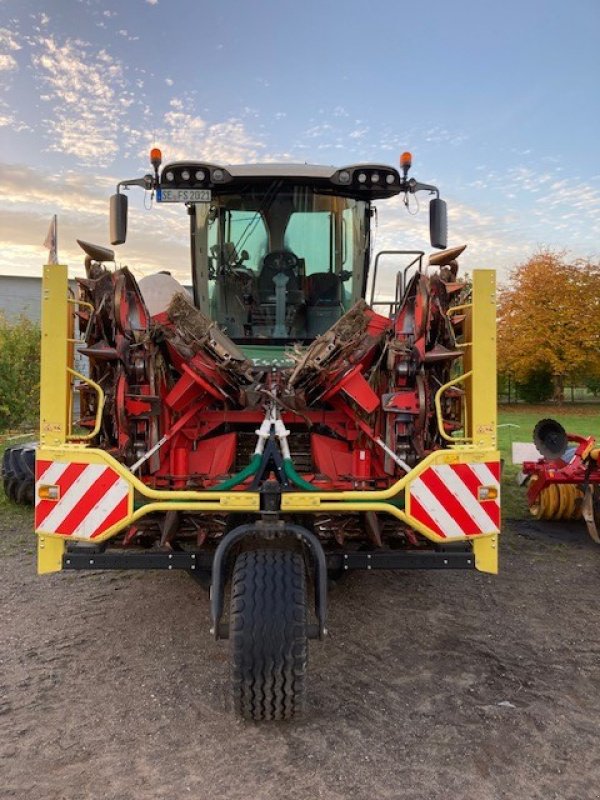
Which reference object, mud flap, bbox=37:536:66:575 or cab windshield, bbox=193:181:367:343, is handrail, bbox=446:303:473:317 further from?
mud flap, bbox=37:536:66:575

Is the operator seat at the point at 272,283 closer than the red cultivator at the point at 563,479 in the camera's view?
Yes

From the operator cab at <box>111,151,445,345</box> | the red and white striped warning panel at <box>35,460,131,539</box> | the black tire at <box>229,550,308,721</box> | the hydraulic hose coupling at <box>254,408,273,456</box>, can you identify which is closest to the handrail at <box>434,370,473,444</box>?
the hydraulic hose coupling at <box>254,408,273,456</box>

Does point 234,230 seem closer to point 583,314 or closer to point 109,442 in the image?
point 109,442

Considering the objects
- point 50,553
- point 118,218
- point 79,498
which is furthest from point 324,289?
point 50,553

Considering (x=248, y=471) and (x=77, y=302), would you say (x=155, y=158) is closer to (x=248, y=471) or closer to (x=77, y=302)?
(x=77, y=302)

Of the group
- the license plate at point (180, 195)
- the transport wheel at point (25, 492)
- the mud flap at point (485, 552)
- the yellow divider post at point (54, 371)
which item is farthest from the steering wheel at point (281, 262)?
the transport wheel at point (25, 492)

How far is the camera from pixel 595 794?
2.57 metres

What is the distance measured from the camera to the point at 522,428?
20.0 m

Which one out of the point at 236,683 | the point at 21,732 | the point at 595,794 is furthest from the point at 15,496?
the point at 595,794

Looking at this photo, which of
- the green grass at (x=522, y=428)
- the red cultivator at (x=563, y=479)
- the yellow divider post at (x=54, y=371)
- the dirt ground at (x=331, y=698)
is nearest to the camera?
the dirt ground at (x=331, y=698)

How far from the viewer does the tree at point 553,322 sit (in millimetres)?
28766

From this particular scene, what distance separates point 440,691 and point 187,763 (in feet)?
4.52

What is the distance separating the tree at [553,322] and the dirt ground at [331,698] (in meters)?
25.7

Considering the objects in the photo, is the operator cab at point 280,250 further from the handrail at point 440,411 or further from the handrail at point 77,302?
the handrail at point 440,411
